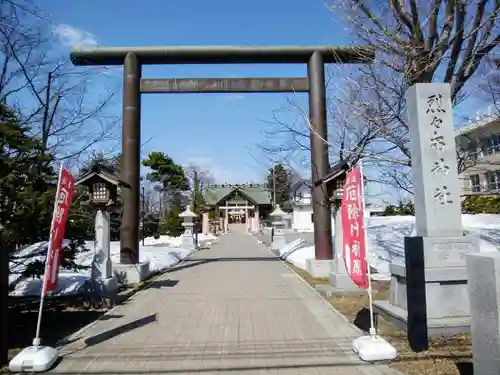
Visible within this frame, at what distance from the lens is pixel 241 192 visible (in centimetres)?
5519

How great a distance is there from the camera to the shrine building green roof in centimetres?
5541

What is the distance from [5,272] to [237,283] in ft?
25.2

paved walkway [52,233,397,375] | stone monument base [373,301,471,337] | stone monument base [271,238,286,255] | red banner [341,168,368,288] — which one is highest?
red banner [341,168,368,288]

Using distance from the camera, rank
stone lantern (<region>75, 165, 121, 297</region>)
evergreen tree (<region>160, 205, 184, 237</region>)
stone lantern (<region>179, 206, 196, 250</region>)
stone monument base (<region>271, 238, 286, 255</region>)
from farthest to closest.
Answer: evergreen tree (<region>160, 205, 184, 237</region>)
stone lantern (<region>179, 206, 196, 250</region>)
stone monument base (<region>271, 238, 286, 255</region>)
stone lantern (<region>75, 165, 121, 297</region>)

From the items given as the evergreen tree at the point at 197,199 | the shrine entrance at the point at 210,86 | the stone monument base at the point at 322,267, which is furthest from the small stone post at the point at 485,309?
the evergreen tree at the point at 197,199

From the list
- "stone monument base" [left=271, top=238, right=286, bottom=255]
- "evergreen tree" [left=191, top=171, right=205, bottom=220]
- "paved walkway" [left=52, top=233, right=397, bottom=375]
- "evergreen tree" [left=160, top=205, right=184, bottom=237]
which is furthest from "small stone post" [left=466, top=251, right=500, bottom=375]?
"evergreen tree" [left=191, top=171, right=205, bottom=220]

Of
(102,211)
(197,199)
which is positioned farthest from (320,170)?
(197,199)

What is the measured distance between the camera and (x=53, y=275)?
5695mm

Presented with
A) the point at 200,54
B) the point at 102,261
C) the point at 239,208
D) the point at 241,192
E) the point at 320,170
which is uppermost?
the point at 200,54

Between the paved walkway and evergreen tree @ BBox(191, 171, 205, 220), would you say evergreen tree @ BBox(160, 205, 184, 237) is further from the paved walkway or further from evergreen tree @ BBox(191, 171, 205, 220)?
the paved walkway

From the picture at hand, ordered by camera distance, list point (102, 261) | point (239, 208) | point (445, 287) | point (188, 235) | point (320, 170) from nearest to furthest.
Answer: point (445, 287), point (102, 261), point (320, 170), point (188, 235), point (239, 208)

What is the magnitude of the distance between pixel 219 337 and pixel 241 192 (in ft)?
160

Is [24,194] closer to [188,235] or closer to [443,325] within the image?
[443,325]

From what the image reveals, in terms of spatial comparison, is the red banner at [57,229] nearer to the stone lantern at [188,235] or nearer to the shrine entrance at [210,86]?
the shrine entrance at [210,86]
